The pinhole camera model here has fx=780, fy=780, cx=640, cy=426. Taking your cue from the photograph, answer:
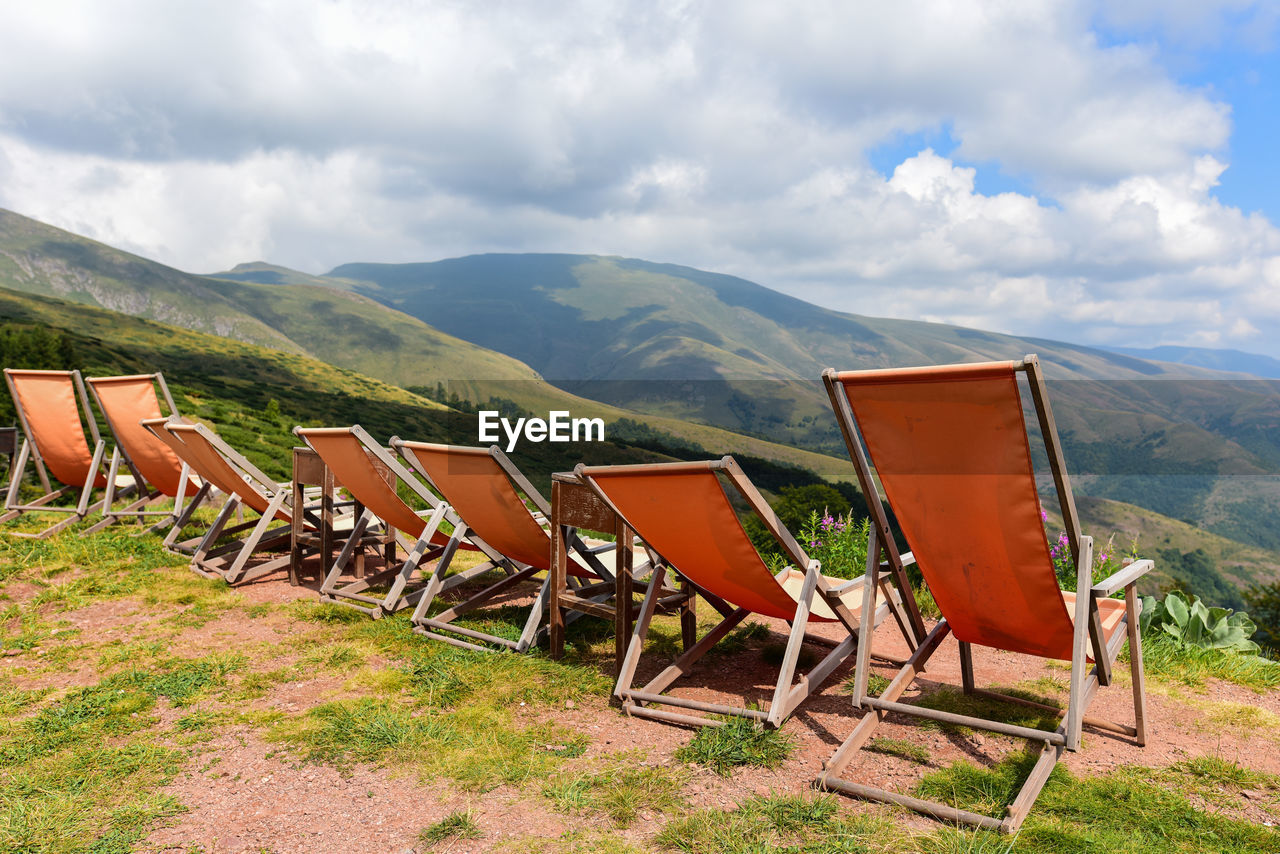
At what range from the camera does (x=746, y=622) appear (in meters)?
5.00

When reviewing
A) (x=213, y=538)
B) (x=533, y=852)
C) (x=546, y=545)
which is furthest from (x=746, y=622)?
(x=213, y=538)

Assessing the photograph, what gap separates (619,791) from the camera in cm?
273

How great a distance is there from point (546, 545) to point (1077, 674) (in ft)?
9.06

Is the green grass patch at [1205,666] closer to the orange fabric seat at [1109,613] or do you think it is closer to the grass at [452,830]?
the orange fabric seat at [1109,613]

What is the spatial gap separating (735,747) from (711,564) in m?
0.81

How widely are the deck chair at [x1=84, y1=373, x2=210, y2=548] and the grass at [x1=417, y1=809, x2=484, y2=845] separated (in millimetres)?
5091

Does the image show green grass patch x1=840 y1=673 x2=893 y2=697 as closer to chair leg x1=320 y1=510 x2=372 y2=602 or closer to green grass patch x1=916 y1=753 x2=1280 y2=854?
green grass patch x1=916 y1=753 x2=1280 y2=854

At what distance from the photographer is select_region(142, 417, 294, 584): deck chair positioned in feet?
18.8

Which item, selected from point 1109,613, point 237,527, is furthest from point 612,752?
point 237,527

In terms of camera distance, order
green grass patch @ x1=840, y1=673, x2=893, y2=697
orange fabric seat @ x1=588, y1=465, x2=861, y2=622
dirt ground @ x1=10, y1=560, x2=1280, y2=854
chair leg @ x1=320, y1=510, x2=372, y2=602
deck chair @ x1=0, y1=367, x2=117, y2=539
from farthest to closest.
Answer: deck chair @ x1=0, y1=367, x2=117, y2=539, chair leg @ x1=320, y1=510, x2=372, y2=602, green grass patch @ x1=840, y1=673, x2=893, y2=697, orange fabric seat @ x1=588, y1=465, x2=861, y2=622, dirt ground @ x1=10, y1=560, x2=1280, y2=854

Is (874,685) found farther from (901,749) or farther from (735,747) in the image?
(735,747)

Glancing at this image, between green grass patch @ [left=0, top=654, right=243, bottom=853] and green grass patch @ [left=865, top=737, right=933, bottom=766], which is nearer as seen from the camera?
green grass patch @ [left=0, top=654, right=243, bottom=853]

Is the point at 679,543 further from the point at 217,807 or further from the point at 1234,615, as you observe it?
the point at 1234,615

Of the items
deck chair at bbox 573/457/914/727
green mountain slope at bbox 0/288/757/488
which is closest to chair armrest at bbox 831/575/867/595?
deck chair at bbox 573/457/914/727
